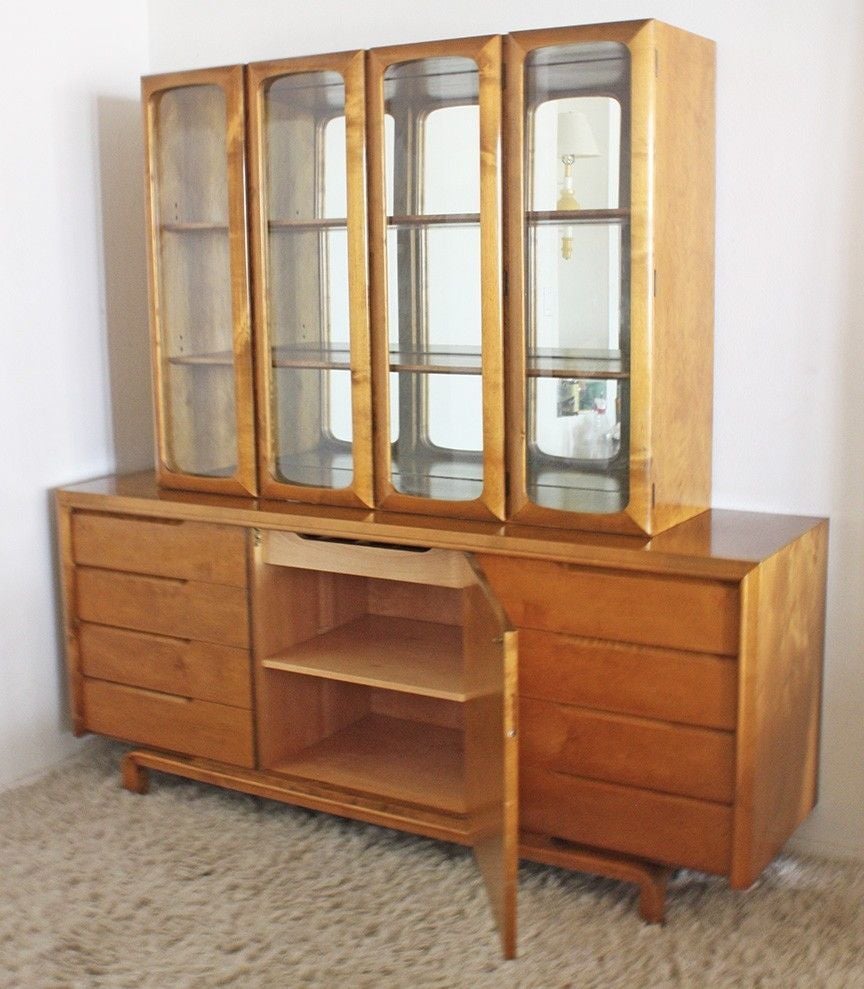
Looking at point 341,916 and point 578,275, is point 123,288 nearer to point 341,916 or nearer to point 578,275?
point 578,275

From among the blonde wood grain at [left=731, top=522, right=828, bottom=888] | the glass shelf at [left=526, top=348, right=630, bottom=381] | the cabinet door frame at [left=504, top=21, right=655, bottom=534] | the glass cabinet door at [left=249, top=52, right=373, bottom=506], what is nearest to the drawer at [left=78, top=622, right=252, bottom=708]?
the glass cabinet door at [left=249, top=52, right=373, bottom=506]

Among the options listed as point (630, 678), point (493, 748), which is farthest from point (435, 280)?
point (493, 748)

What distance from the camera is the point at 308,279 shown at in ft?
9.48

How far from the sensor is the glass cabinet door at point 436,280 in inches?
103

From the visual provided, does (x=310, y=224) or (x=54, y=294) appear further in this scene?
(x=54, y=294)

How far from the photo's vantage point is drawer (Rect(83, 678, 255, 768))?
9.70 ft

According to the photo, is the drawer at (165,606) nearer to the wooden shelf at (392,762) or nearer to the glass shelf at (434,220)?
the wooden shelf at (392,762)

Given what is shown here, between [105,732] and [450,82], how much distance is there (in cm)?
175

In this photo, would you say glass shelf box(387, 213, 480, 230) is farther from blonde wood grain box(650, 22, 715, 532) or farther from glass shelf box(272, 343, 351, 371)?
blonde wood grain box(650, 22, 715, 532)

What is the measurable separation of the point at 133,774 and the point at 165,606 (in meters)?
0.43

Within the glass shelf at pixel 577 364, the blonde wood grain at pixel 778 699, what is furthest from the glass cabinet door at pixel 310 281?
the blonde wood grain at pixel 778 699

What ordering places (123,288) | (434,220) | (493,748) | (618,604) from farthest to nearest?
(123,288) < (434,220) < (618,604) < (493,748)

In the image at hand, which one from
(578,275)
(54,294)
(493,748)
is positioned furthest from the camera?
(54,294)

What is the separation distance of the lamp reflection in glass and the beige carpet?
1.32 metres
